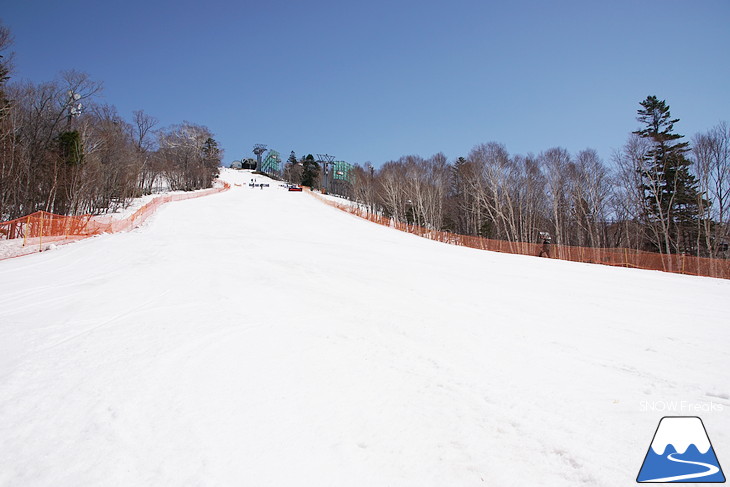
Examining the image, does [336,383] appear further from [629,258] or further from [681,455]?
[629,258]

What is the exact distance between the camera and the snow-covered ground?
2893 mm

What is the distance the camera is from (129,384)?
4.02 metres

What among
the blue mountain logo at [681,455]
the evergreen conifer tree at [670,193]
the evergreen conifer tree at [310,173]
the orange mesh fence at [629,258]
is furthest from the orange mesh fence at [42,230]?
the evergreen conifer tree at [310,173]

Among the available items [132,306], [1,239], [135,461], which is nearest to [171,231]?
[1,239]

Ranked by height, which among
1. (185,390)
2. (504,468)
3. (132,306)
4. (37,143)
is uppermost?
(37,143)

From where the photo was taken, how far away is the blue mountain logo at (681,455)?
2.76m

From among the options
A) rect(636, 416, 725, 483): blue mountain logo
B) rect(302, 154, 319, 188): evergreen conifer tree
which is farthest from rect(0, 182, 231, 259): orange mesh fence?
rect(302, 154, 319, 188): evergreen conifer tree

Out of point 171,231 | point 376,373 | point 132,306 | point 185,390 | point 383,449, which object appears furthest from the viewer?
point 171,231

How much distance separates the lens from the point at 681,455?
3113 millimetres

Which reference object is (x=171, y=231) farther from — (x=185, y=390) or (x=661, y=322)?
(x=661, y=322)

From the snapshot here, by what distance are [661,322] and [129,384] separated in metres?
9.74

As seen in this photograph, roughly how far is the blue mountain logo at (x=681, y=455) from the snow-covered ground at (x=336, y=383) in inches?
3.5

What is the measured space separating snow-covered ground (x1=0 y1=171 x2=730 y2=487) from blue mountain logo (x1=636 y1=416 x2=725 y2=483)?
0.29 ft

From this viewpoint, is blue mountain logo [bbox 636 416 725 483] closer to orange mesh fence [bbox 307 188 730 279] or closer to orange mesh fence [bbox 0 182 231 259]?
orange mesh fence [bbox 0 182 231 259]
